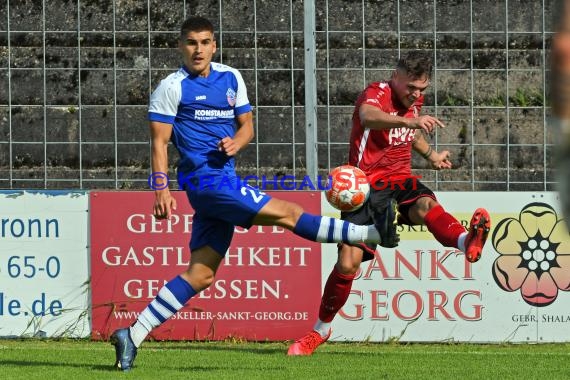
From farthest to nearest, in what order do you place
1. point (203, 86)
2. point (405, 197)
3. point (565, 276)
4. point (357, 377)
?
point (565, 276) < point (405, 197) < point (203, 86) < point (357, 377)

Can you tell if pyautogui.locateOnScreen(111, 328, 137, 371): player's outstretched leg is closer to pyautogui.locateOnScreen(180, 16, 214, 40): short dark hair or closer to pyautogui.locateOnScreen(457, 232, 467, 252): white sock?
pyautogui.locateOnScreen(180, 16, 214, 40): short dark hair

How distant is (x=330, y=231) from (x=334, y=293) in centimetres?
128

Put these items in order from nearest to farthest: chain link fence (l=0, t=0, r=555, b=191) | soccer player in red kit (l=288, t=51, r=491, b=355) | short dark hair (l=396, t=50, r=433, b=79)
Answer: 1. soccer player in red kit (l=288, t=51, r=491, b=355)
2. short dark hair (l=396, t=50, r=433, b=79)
3. chain link fence (l=0, t=0, r=555, b=191)

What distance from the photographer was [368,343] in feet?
29.7

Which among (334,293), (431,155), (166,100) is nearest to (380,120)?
(431,155)

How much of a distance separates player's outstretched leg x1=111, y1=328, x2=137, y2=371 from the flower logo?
3393mm

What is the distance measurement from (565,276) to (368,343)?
5.40 ft

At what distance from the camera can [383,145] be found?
8.25 meters

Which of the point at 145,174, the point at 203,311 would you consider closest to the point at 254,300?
the point at 203,311

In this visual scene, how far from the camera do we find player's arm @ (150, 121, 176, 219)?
6.88 metres

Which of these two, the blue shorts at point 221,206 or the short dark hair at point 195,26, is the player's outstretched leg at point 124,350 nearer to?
the blue shorts at point 221,206

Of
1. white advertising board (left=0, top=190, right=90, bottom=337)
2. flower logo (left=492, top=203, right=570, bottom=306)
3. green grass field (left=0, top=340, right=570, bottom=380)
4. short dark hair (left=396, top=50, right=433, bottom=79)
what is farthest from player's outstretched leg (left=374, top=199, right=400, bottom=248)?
white advertising board (left=0, top=190, right=90, bottom=337)

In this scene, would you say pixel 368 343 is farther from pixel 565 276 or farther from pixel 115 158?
pixel 115 158

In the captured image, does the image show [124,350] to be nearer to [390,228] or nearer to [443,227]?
[390,228]
